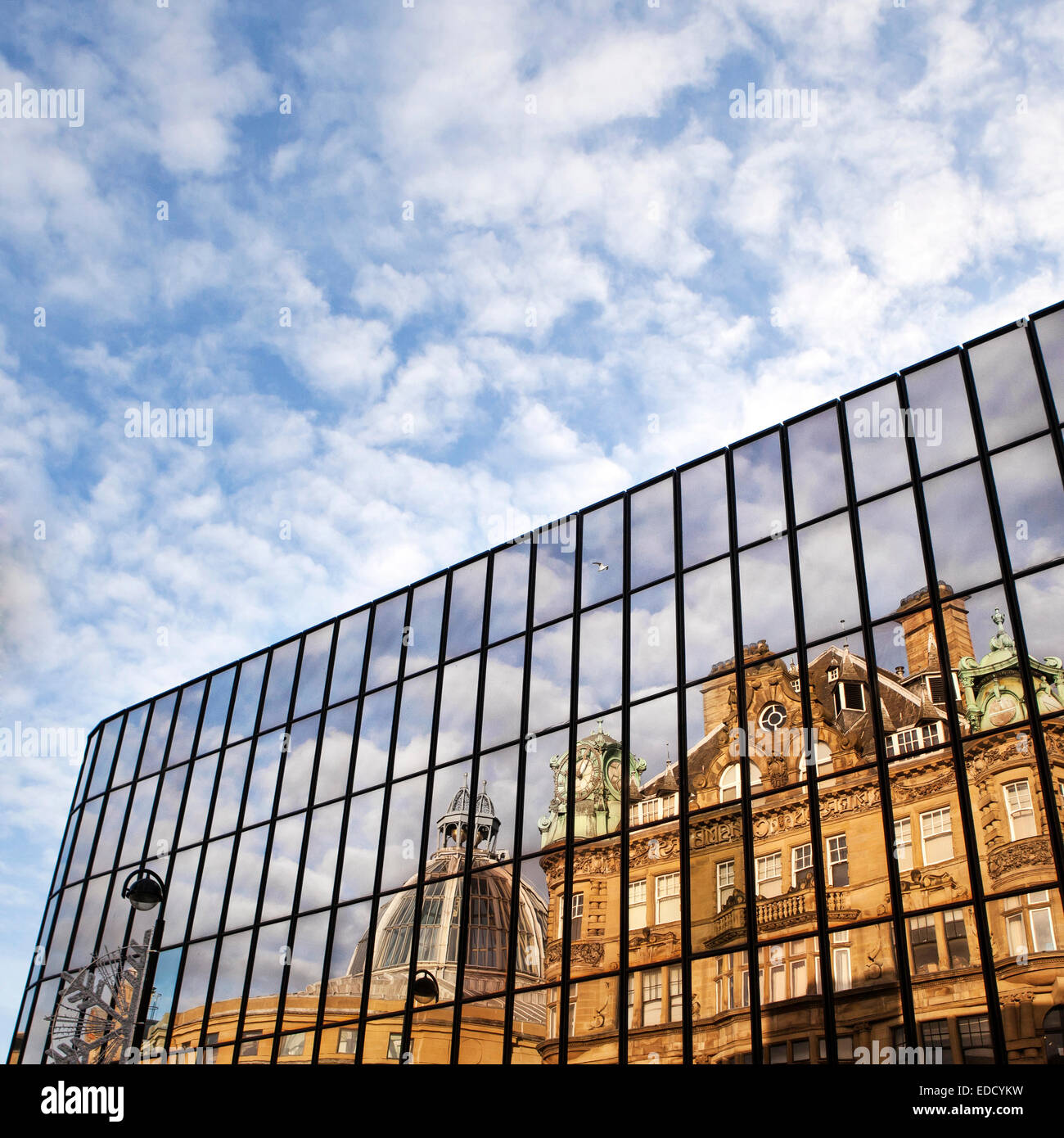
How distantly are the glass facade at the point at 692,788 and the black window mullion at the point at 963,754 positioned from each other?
0.16ft

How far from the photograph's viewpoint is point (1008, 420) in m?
19.5

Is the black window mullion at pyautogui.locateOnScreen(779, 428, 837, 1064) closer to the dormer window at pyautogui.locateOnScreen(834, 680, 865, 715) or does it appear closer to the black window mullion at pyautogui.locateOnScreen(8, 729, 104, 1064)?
the dormer window at pyautogui.locateOnScreen(834, 680, 865, 715)

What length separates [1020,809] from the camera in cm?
1636

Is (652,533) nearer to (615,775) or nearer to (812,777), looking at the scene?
(615,775)

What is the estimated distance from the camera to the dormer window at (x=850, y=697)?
62.3 ft

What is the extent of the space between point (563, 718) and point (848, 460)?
7.85 meters

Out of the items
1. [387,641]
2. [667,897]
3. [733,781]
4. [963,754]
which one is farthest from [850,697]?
[387,641]

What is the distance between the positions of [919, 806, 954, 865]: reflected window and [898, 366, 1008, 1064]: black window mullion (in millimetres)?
235

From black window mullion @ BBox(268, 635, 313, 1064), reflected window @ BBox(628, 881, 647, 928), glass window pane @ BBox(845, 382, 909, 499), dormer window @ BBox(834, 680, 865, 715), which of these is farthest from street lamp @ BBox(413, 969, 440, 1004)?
glass window pane @ BBox(845, 382, 909, 499)

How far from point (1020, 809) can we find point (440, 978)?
1191cm

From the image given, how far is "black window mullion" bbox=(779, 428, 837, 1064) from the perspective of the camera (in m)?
17.0

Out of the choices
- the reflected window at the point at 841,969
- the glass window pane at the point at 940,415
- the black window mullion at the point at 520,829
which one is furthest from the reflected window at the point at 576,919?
the glass window pane at the point at 940,415

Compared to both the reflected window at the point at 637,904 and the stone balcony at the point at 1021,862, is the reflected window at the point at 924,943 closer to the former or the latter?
the stone balcony at the point at 1021,862
